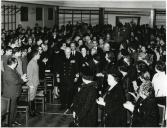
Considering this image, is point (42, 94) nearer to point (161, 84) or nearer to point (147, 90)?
point (161, 84)

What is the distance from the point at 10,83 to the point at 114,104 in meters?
1.97

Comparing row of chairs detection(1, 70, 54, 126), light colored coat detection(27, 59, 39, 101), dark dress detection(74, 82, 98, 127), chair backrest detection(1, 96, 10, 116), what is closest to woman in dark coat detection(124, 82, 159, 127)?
dark dress detection(74, 82, 98, 127)

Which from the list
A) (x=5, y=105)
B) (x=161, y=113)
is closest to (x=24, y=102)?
(x=5, y=105)

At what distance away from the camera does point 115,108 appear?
490cm

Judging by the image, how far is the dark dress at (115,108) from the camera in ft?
15.9

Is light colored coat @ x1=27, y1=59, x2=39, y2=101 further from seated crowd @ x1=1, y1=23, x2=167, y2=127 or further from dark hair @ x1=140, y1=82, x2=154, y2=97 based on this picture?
dark hair @ x1=140, y1=82, x2=154, y2=97

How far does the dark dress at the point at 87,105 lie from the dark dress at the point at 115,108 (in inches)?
10.6

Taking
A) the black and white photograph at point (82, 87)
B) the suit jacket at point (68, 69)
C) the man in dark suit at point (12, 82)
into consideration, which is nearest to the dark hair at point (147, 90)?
the black and white photograph at point (82, 87)

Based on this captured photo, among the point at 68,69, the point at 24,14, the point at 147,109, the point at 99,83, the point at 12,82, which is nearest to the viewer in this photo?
the point at 147,109

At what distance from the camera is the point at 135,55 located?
8.86m

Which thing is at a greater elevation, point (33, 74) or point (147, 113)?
point (33, 74)

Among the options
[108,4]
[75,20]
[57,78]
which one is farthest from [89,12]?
[57,78]

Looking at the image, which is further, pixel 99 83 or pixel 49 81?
pixel 49 81

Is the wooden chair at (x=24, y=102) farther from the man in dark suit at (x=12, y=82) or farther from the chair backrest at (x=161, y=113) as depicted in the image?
the chair backrest at (x=161, y=113)
